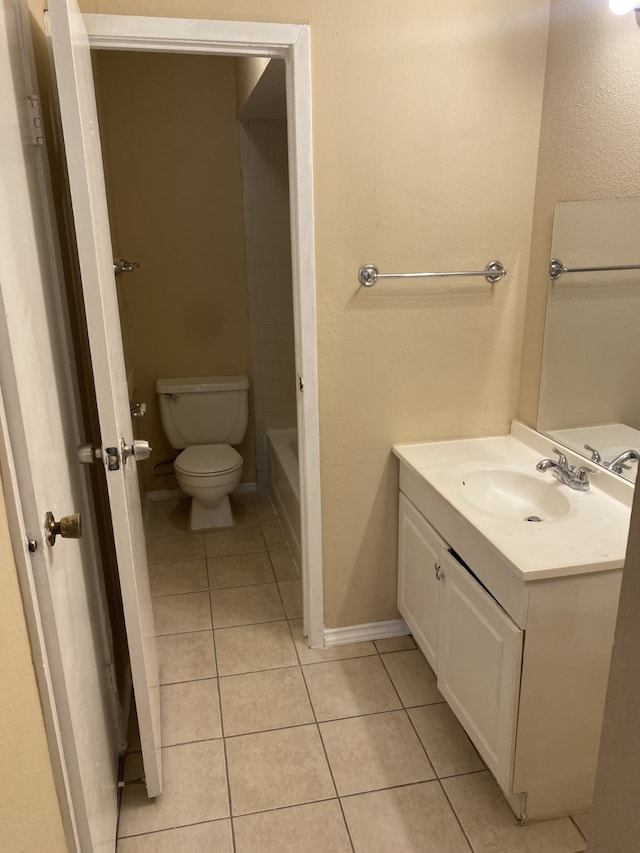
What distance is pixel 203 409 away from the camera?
362 centimetres

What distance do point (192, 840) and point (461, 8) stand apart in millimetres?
2511

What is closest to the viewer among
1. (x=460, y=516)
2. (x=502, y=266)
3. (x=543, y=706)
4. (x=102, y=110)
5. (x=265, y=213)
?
(x=543, y=706)

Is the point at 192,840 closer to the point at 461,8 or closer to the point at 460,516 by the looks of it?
the point at 460,516

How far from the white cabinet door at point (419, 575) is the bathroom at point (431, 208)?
93 mm

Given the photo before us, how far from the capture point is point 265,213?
3604mm

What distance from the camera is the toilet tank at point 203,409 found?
3.57 metres

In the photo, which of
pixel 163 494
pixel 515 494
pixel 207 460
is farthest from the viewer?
pixel 163 494

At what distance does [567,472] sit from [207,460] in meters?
1.98

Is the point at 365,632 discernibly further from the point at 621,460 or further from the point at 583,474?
the point at 621,460

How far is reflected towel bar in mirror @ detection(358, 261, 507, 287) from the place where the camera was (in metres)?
2.13

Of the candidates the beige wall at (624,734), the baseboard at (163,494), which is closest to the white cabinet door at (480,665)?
the beige wall at (624,734)

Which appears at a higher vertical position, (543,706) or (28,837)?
(28,837)

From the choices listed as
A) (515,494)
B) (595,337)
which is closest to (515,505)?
(515,494)

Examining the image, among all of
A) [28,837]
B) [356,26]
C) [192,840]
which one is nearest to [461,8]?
[356,26]
